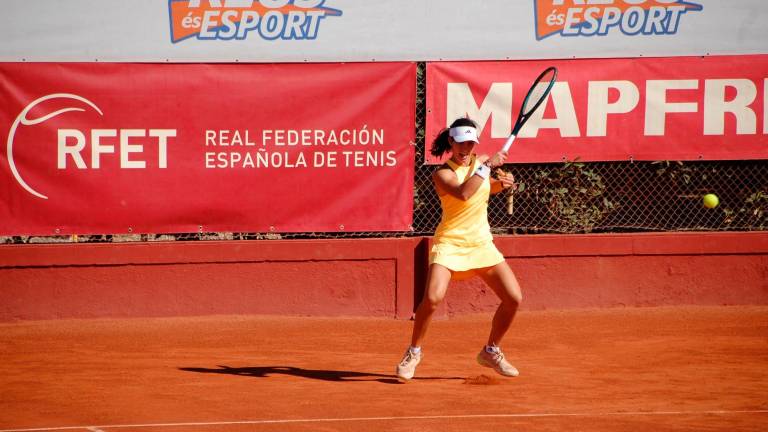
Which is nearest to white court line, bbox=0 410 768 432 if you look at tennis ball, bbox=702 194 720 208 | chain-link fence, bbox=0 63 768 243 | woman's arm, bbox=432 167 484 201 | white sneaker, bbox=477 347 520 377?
white sneaker, bbox=477 347 520 377

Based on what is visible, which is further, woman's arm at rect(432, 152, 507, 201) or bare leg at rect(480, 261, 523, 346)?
bare leg at rect(480, 261, 523, 346)

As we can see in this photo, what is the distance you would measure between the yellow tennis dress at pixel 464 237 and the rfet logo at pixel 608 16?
11.7ft

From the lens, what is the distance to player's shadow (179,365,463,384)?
7.71 meters

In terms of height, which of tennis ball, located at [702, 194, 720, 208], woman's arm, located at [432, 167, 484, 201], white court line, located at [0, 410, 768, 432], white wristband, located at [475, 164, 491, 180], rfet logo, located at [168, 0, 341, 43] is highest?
rfet logo, located at [168, 0, 341, 43]

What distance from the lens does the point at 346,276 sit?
10.4 meters

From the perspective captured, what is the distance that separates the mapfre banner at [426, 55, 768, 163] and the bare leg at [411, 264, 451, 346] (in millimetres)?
3272

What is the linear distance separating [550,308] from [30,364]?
16.0 feet

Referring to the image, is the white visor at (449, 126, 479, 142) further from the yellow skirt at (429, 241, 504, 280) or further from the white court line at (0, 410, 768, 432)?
the white court line at (0, 410, 768, 432)

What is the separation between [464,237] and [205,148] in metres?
3.62

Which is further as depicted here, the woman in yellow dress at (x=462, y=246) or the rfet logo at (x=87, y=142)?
the rfet logo at (x=87, y=142)

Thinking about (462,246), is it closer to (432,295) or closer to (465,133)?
(432,295)

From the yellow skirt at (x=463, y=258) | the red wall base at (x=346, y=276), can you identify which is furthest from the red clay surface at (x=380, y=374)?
the yellow skirt at (x=463, y=258)

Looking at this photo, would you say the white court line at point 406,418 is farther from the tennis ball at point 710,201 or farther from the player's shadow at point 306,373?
the tennis ball at point 710,201

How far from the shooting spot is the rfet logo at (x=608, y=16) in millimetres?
10531
